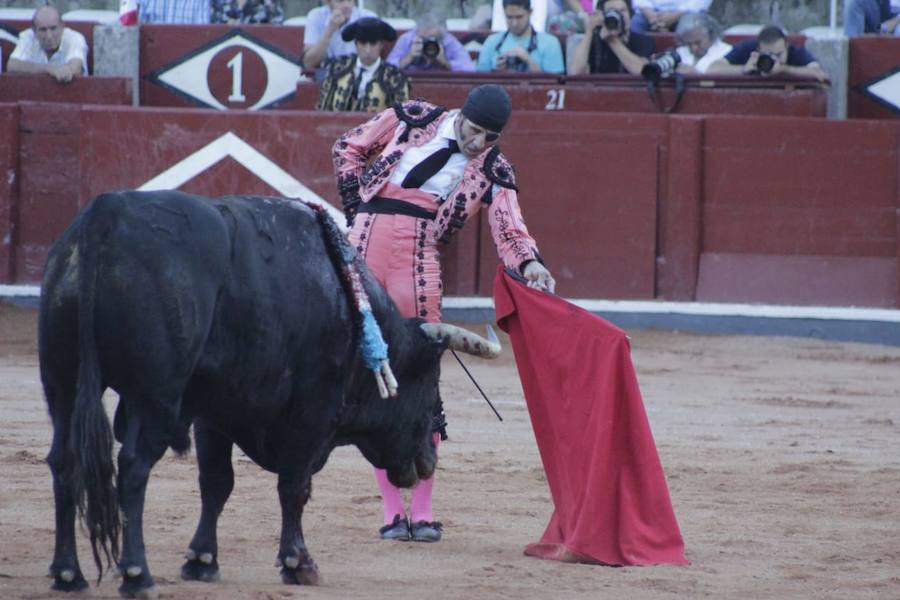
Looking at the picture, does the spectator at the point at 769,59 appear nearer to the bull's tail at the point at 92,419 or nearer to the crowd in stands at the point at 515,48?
the crowd in stands at the point at 515,48

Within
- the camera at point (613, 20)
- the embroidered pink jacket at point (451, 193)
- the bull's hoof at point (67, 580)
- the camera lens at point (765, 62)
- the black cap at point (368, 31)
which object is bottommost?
the bull's hoof at point (67, 580)

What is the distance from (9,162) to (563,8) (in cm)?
374

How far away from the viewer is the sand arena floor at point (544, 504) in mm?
4285

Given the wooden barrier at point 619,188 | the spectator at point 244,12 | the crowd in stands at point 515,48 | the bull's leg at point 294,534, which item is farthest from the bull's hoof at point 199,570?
the spectator at point 244,12

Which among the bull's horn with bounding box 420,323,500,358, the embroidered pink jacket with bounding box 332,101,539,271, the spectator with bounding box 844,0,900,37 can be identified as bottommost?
the bull's horn with bounding box 420,323,500,358

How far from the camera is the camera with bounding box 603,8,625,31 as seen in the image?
9672 mm

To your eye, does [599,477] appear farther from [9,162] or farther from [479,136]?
[9,162]

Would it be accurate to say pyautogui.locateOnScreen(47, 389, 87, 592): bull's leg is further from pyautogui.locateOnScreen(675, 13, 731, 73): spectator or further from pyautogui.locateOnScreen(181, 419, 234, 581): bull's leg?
pyautogui.locateOnScreen(675, 13, 731, 73): spectator

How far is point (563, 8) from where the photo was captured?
1100 centimetres

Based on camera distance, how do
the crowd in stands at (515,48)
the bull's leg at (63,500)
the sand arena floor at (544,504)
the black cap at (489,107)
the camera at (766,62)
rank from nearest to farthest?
the bull's leg at (63,500) < the sand arena floor at (544,504) < the black cap at (489,107) < the crowd in stands at (515,48) < the camera at (766,62)

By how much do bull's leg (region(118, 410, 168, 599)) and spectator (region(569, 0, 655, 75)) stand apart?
6466 millimetres

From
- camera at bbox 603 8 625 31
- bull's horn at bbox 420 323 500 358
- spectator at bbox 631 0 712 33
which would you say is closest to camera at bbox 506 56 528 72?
camera at bbox 603 8 625 31

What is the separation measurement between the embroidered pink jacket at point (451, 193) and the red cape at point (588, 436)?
17cm

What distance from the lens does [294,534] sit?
424cm
